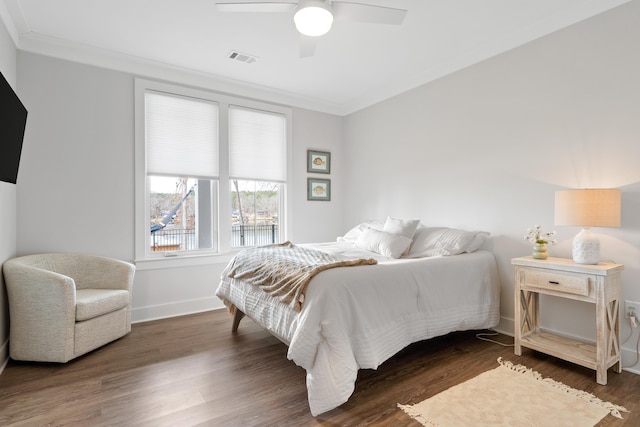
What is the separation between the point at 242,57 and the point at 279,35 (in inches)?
24.5

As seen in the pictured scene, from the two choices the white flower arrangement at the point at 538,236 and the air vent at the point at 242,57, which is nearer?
the white flower arrangement at the point at 538,236

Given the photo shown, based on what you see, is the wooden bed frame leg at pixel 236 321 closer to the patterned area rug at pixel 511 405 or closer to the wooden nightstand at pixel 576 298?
the patterned area rug at pixel 511 405

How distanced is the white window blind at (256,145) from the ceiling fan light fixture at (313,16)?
2217 mm

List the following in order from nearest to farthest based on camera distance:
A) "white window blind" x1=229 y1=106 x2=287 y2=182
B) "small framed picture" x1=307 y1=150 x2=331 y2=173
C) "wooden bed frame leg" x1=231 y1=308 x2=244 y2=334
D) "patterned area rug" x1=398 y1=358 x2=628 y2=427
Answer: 1. "patterned area rug" x1=398 y1=358 x2=628 y2=427
2. "wooden bed frame leg" x1=231 y1=308 x2=244 y2=334
3. "white window blind" x1=229 y1=106 x2=287 y2=182
4. "small framed picture" x1=307 y1=150 x2=331 y2=173

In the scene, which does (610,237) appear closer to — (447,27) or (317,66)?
(447,27)

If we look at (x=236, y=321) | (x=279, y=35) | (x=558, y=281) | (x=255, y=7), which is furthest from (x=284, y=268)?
(x=279, y=35)

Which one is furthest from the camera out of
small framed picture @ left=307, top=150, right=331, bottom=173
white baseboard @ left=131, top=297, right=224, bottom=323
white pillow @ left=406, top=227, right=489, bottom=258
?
small framed picture @ left=307, top=150, right=331, bottom=173

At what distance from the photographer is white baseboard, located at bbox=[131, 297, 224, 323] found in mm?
3566

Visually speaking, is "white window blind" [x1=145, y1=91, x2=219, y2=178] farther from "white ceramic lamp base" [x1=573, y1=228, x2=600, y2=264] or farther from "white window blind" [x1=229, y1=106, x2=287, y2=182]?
"white ceramic lamp base" [x1=573, y1=228, x2=600, y2=264]

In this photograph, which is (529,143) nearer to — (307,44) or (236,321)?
(307,44)

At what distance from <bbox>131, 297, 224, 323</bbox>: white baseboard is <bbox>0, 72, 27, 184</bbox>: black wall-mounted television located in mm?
1859

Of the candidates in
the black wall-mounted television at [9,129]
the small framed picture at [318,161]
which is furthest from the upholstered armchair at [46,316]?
the small framed picture at [318,161]

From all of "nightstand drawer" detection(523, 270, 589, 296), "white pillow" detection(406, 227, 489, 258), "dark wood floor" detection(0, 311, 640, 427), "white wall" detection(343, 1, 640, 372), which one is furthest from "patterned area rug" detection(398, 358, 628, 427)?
"white pillow" detection(406, 227, 489, 258)

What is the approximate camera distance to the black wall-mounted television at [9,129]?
1.88 metres
